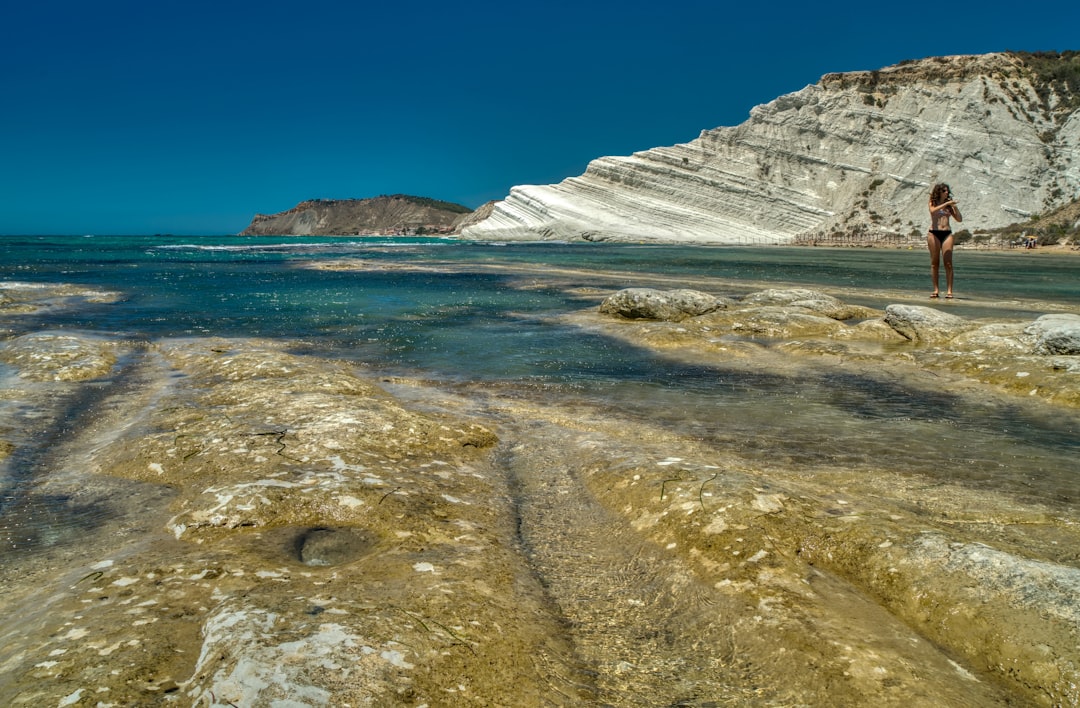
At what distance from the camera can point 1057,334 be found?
348 inches

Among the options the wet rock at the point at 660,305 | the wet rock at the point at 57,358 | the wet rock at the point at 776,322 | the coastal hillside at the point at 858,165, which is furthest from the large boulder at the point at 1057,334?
the coastal hillside at the point at 858,165

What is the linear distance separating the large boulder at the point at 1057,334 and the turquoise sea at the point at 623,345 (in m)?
2.48

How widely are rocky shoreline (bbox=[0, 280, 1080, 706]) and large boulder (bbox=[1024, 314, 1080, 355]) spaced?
232 inches

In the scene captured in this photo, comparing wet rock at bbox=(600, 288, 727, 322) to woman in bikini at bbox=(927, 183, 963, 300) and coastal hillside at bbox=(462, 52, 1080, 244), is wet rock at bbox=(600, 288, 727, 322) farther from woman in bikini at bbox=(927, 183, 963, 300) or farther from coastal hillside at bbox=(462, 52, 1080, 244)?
coastal hillside at bbox=(462, 52, 1080, 244)

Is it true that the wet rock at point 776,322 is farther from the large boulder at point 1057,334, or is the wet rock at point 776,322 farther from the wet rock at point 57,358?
the wet rock at point 57,358

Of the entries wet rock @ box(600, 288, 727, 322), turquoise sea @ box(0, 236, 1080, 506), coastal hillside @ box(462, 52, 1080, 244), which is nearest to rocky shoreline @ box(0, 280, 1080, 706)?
turquoise sea @ box(0, 236, 1080, 506)

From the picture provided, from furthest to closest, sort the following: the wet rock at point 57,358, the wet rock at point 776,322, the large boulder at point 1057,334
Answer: the wet rock at point 776,322
the large boulder at point 1057,334
the wet rock at point 57,358

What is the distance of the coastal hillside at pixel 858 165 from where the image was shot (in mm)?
64062

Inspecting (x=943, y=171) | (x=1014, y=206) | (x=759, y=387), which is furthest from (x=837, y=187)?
(x=759, y=387)

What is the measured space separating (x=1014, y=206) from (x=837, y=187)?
17775 mm

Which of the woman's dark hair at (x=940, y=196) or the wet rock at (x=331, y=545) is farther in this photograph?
the woman's dark hair at (x=940, y=196)

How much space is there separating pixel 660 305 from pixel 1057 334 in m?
7.38

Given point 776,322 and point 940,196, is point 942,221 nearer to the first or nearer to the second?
point 940,196

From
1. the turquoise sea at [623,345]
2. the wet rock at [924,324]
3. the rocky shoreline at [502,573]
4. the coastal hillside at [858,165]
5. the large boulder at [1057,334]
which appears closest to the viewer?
the rocky shoreline at [502,573]
